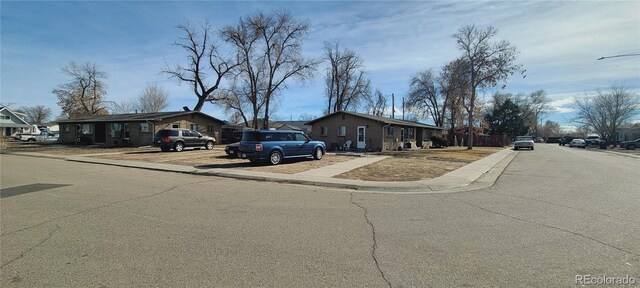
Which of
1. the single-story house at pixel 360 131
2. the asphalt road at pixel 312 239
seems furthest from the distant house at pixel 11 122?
the asphalt road at pixel 312 239

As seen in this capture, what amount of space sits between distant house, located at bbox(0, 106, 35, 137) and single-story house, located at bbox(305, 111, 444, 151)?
2533 inches

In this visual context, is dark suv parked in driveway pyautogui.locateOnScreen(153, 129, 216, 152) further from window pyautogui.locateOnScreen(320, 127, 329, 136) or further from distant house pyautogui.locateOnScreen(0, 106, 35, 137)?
distant house pyautogui.locateOnScreen(0, 106, 35, 137)

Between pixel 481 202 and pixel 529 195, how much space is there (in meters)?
1.95

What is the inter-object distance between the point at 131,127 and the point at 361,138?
22.3m

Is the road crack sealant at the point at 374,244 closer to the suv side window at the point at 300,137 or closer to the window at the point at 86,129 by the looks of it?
the suv side window at the point at 300,137

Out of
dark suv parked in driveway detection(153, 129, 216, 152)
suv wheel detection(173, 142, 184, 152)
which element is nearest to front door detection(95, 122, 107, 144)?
dark suv parked in driveway detection(153, 129, 216, 152)

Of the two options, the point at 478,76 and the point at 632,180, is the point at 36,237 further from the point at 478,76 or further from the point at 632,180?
the point at 478,76

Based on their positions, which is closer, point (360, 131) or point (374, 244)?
point (374, 244)

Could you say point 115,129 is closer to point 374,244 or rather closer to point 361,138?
point 361,138

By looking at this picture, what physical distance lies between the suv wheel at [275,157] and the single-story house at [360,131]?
13212 mm

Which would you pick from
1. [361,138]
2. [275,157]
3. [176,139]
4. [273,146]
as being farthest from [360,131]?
[176,139]

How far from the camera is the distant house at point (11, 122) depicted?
6425 centimetres

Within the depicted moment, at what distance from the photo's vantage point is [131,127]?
33.7m

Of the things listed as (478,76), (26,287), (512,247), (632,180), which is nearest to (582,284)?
(512,247)
